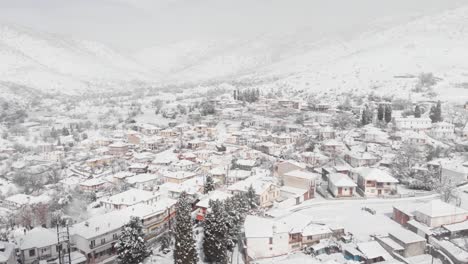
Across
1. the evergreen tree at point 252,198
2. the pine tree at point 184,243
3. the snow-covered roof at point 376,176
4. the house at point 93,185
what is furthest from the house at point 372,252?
the house at point 93,185

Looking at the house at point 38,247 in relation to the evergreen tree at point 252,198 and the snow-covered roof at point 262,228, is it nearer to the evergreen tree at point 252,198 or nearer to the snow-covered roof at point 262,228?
the snow-covered roof at point 262,228

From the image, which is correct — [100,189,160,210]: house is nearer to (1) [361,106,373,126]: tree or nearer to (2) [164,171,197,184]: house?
(2) [164,171,197,184]: house

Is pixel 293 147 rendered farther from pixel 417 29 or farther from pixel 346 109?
pixel 417 29

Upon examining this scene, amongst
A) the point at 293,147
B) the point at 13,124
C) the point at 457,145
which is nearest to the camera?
the point at 457,145

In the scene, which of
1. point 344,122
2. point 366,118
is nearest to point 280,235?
point 366,118

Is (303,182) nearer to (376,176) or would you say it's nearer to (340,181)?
(340,181)

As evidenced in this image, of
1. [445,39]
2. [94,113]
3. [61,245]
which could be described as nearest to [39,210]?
[61,245]
